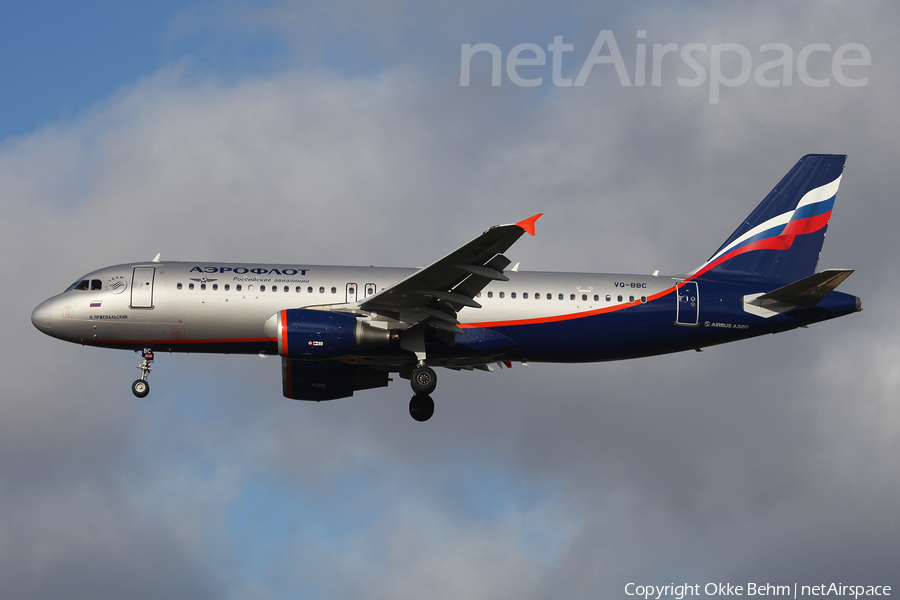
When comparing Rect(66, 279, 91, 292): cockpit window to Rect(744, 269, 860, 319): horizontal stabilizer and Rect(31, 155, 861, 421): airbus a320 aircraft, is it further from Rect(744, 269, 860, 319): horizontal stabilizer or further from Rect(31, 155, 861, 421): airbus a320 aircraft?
Rect(744, 269, 860, 319): horizontal stabilizer

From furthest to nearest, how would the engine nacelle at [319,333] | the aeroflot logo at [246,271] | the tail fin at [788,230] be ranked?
the tail fin at [788,230], the aeroflot logo at [246,271], the engine nacelle at [319,333]


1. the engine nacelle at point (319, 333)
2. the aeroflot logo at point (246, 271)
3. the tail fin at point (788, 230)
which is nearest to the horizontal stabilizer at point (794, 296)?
the tail fin at point (788, 230)

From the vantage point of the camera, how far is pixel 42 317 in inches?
1328

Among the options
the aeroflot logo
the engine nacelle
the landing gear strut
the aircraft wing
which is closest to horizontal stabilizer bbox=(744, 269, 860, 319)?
the aircraft wing

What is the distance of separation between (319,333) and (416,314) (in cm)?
321

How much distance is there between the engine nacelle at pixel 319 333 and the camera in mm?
30891

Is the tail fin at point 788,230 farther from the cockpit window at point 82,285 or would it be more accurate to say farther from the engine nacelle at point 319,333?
the cockpit window at point 82,285

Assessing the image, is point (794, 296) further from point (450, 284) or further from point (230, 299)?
point (230, 299)

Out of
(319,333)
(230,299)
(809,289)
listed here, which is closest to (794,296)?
(809,289)

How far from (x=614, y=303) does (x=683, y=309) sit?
2.50m

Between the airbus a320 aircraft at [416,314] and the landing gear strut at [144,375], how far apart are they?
3 cm

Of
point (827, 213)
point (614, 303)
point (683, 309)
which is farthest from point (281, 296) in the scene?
point (827, 213)

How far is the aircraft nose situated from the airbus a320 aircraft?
67 mm

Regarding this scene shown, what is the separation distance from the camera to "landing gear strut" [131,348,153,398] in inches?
1321
